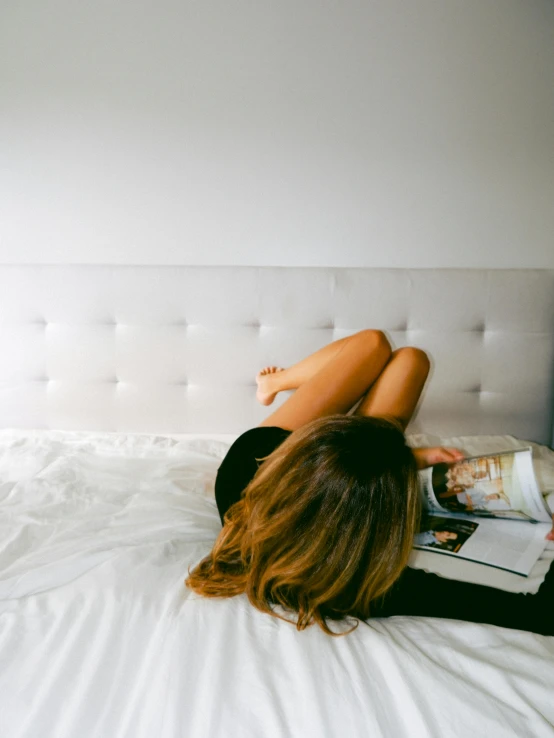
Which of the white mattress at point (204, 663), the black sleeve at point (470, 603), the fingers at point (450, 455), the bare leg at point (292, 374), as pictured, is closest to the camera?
the white mattress at point (204, 663)

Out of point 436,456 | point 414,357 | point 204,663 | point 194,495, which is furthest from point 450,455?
point 204,663

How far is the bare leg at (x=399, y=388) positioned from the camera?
53.1 inches

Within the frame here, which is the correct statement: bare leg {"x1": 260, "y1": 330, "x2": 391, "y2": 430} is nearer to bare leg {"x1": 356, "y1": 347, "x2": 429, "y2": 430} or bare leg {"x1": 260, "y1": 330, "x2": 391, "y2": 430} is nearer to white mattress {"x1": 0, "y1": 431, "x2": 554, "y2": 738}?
bare leg {"x1": 356, "y1": 347, "x2": 429, "y2": 430}

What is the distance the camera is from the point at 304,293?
1760 mm

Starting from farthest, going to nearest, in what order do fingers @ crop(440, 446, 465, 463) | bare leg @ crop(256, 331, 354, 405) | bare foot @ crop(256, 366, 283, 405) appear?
bare foot @ crop(256, 366, 283, 405)
bare leg @ crop(256, 331, 354, 405)
fingers @ crop(440, 446, 465, 463)

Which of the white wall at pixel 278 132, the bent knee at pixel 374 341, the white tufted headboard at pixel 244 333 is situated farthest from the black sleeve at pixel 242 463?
the white wall at pixel 278 132

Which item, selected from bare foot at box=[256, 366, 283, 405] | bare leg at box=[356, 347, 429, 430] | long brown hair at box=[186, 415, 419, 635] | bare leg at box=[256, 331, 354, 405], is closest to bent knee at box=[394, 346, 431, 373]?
bare leg at box=[356, 347, 429, 430]

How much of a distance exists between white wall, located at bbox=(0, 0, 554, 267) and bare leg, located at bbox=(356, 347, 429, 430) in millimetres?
549

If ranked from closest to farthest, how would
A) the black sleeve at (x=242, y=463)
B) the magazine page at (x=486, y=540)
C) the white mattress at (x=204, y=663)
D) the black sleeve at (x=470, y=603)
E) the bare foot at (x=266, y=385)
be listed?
the white mattress at (x=204, y=663) < the black sleeve at (x=470, y=603) < the magazine page at (x=486, y=540) < the black sleeve at (x=242, y=463) < the bare foot at (x=266, y=385)

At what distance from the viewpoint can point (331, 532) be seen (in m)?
0.84

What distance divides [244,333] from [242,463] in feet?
2.30

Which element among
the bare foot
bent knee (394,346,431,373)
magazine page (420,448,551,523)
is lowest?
magazine page (420,448,551,523)

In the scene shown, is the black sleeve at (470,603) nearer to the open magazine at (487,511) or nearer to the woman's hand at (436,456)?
the open magazine at (487,511)

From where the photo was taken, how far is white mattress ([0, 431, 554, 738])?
0.63 metres
